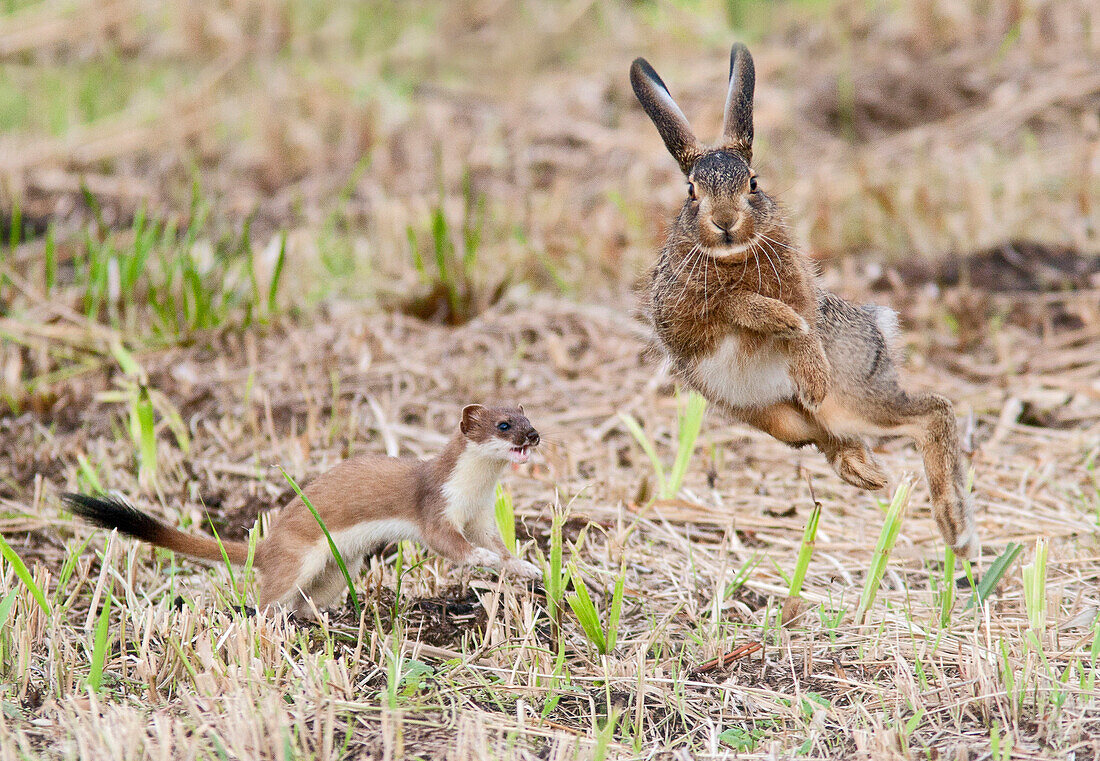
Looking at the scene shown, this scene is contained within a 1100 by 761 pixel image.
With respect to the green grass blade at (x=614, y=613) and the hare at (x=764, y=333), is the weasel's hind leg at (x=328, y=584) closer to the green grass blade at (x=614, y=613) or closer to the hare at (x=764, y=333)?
the green grass blade at (x=614, y=613)

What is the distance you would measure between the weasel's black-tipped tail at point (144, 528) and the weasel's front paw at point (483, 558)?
68 cm

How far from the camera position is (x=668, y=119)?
9.87ft

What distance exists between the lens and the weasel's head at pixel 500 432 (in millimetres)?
3338

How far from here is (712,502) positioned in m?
4.29

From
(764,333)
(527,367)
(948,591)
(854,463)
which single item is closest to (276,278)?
(527,367)

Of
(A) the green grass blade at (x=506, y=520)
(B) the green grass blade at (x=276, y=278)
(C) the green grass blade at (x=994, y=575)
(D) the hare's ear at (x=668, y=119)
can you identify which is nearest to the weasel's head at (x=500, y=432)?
(A) the green grass blade at (x=506, y=520)

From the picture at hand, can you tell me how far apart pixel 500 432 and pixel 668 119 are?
1.00 m

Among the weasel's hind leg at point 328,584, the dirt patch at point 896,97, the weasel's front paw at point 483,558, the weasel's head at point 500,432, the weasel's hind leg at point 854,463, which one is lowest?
the weasel's hind leg at point 328,584

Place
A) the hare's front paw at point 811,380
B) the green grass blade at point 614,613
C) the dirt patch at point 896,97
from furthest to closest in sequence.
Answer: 1. the dirt patch at point 896,97
2. the green grass blade at point 614,613
3. the hare's front paw at point 811,380

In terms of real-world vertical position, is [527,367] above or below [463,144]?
below

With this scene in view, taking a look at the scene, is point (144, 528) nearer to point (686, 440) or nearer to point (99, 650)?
point (99, 650)

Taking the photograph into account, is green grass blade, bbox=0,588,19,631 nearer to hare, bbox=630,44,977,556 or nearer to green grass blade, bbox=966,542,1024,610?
hare, bbox=630,44,977,556

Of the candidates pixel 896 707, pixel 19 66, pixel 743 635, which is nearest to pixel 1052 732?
pixel 896 707

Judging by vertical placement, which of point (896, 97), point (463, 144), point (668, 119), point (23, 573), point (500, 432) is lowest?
point (23, 573)
